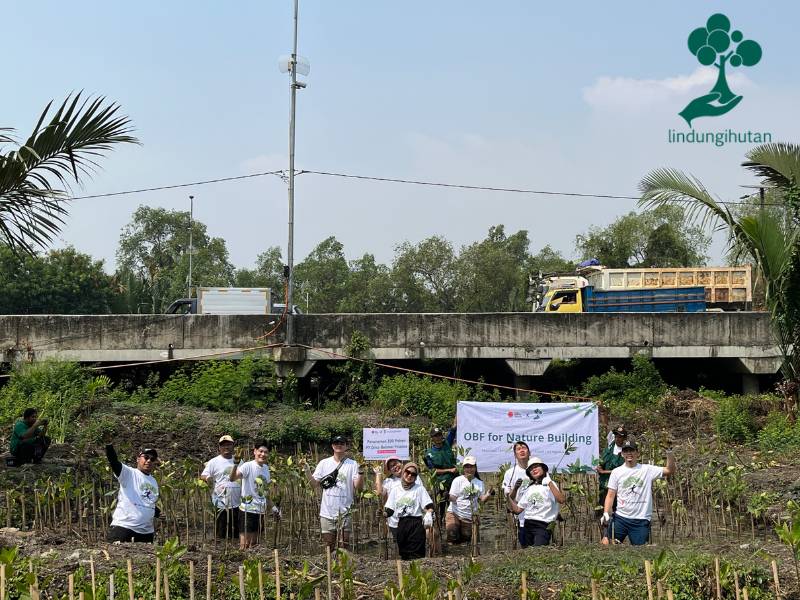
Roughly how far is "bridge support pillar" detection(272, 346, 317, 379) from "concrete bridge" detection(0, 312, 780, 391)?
0.07 feet

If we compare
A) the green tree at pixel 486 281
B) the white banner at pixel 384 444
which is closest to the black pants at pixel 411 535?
the white banner at pixel 384 444

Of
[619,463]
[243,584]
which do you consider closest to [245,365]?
[619,463]

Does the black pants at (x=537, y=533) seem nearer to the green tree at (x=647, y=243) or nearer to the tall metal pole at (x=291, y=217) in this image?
the tall metal pole at (x=291, y=217)

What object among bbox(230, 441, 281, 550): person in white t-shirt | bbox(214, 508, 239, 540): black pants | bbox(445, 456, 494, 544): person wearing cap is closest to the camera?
bbox(230, 441, 281, 550): person in white t-shirt

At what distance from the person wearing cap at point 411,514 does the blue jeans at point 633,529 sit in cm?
199

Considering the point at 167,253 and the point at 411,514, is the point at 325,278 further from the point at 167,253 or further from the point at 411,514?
the point at 411,514

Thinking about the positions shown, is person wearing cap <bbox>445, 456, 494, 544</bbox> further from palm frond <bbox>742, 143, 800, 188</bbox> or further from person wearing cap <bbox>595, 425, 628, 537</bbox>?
palm frond <bbox>742, 143, 800, 188</bbox>

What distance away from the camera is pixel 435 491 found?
1219 cm

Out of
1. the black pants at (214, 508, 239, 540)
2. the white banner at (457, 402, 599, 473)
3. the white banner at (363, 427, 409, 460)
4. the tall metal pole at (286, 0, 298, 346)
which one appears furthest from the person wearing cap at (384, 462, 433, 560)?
the tall metal pole at (286, 0, 298, 346)

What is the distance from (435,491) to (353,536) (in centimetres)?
126

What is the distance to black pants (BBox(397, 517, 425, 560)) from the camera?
10047mm

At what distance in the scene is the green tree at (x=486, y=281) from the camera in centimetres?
4338

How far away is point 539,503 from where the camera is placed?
10.1 metres

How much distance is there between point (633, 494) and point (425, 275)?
3413cm
